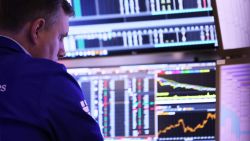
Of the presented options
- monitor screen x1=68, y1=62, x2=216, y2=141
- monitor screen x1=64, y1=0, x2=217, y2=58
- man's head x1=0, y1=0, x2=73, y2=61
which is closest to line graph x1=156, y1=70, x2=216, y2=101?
monitor screen x1=68, y1=62, x2=216, y2=141

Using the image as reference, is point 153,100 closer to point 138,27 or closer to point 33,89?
point 138,27

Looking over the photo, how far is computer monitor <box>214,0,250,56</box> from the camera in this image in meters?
1.77

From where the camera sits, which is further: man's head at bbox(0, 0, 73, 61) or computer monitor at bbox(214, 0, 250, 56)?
computer monitor at bbox(214, 0, 250, 56)

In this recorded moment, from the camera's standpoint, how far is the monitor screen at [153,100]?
200cm

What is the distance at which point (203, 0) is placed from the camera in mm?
2004

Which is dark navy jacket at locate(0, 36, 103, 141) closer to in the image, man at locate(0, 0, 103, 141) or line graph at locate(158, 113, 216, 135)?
man at locate(0, 0, 103, 141)

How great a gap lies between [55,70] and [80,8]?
86 centimetres

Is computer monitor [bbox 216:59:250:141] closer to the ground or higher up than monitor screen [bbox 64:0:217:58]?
closer to the ground

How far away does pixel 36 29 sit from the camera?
141 cm

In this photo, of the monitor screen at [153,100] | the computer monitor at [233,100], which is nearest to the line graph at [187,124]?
the monitor screen at [153,100]

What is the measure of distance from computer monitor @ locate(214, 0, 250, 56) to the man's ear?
2.36 feet

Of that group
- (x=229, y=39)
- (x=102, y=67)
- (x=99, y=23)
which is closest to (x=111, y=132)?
(x=102, y=67)

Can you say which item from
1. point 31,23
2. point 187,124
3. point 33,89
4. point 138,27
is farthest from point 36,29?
point 187,124

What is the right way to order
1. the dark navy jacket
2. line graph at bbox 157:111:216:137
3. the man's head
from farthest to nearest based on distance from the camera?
line graph at bbox 157:111:216:137 < the man's head < the dark navy jacket
